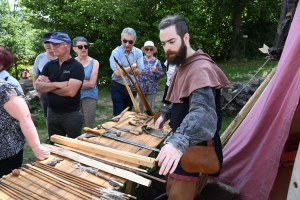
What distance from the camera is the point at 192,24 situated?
11.2 m

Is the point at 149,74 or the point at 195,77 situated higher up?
the point at 195,77

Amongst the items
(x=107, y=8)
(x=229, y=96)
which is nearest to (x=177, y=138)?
(x=229, y=96)

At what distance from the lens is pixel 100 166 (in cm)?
213

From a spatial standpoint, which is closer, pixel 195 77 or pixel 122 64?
pixel 195 77

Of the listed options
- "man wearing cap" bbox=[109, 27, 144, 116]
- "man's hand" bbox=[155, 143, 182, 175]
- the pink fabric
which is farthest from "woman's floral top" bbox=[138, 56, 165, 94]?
"man's hand" bbox=[155, 143, 182, 175]

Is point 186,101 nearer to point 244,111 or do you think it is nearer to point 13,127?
point 13,127

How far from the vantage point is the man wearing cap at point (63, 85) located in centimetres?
302

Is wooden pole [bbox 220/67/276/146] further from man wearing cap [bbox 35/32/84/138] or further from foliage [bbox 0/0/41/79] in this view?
foliage [bbox 0/0/41/79]

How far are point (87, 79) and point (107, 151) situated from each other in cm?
179

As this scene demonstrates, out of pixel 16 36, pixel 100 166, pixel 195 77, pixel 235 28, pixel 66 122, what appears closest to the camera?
pixel 195 77

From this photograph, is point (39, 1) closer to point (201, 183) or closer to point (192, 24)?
point (192, 24)

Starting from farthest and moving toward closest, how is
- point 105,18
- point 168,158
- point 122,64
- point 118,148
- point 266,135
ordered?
point 105,18, point 122,64, point 266,135, point 118,148, point 168,158

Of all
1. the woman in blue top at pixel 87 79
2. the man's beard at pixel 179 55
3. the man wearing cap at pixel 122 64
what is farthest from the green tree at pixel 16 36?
the man's beard at pixel 179 55

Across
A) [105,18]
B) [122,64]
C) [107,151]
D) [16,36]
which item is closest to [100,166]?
[107,151]
